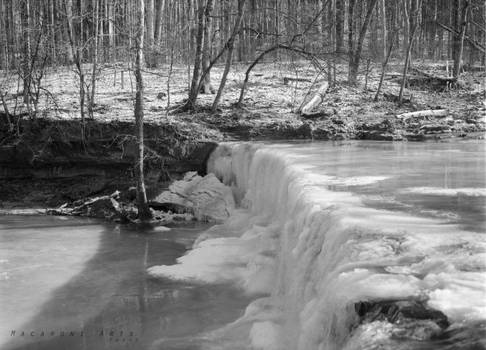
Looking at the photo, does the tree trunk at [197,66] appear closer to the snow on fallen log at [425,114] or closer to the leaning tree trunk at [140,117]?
the leaning tree trunk at [140,117]

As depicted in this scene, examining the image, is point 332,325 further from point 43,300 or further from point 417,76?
point 417,76

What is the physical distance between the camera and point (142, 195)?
42.3 ft

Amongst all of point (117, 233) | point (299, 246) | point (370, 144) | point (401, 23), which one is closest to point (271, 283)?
point (299, 246)

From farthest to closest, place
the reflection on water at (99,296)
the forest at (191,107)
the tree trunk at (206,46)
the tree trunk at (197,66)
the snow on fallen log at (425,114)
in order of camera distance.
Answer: the snow on fallen log at (425,114) → the tree trunk at (197,66) → the tree trunk at (206,46) → the forest at (191,107) → the reflection on water at (99,296)

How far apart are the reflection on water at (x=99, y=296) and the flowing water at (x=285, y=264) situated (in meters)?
0.03

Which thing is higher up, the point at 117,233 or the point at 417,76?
the point at 417,76

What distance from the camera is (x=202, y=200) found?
1402 cm

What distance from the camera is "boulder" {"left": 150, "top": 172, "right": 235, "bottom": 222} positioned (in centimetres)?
1379

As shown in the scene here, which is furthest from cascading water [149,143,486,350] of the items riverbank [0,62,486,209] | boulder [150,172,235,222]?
riverbank [0,62,486,209]

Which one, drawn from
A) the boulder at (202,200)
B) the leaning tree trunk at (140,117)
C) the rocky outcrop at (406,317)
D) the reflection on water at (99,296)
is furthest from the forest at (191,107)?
the rocky outcrop at (406,317)

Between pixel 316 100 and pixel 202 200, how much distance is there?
6058mm

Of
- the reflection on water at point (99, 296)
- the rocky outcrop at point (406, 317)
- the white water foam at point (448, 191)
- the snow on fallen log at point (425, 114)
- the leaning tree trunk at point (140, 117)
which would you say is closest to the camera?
the rocky outcrop at point (406, 317)

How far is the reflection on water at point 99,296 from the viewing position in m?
6.88

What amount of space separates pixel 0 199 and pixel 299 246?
1133 cm
